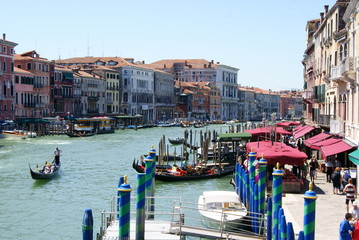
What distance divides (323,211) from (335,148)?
4.16 m

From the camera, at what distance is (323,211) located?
34.3 ft

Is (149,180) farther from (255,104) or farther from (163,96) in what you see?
(255,104)

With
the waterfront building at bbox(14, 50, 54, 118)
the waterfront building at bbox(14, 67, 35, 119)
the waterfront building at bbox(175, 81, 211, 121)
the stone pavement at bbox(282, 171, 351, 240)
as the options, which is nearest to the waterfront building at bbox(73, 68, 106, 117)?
the waterfront building at bbox(14, 50, 54, 118)

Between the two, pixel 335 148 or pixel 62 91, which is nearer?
pixel 335 148

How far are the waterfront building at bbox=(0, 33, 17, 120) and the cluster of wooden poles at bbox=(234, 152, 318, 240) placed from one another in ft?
102

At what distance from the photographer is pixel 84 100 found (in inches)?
2210

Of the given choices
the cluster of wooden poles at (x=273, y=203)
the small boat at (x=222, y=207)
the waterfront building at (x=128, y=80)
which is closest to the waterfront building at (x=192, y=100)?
the waterfront building at (x=128, y=80)

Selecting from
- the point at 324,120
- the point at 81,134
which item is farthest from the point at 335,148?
the point at 81,134

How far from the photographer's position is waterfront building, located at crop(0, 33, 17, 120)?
41.3 m

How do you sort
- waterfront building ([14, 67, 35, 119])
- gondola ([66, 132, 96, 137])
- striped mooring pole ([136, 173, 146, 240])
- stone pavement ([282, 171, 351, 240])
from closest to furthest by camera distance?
striped mooring pole ([136, 173, 146, 240])
stone pavement ([282, 171, 351, 240])
gondola ([66, 132, 96, 137])
waterfront building ([14, 67, 35, 119])

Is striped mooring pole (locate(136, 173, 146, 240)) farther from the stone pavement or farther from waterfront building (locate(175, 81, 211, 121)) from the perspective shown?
waterfront building (locate(175, 81, 211, 121))

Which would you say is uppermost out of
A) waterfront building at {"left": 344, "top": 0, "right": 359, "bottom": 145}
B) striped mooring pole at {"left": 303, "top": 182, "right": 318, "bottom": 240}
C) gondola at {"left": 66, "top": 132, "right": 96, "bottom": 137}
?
waterfront building at {"left": 344, "top": 0, "right": 359, "bottom": 145}

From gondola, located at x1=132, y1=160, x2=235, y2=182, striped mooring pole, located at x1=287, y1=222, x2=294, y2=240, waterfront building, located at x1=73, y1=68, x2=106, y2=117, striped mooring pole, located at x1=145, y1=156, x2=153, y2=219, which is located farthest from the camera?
waterfront building, located at x1=73, y1=68, x2=106, y2=117

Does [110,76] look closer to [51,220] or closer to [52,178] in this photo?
[52,178]
